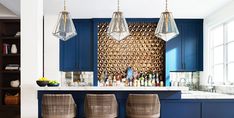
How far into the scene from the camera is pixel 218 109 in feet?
13.9

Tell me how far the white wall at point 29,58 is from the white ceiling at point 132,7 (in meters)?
1.19

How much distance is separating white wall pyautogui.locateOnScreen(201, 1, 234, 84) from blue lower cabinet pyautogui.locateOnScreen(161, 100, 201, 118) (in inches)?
83.6

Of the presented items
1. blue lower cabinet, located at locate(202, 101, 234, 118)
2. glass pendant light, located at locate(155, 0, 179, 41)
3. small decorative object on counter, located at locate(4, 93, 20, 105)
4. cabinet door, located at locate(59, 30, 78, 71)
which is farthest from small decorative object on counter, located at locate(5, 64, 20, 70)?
blue lower cabinet, located at locate(202, 101, 234, 118)

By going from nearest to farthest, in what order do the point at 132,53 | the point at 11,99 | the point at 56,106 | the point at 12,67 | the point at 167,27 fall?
1. the point at 56,106
2. the point at 167,27
3. the point at 11,99
4. the point at 12,67
5. the point at 132,53

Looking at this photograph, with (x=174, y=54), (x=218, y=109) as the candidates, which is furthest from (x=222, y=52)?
(x=218, y=109)

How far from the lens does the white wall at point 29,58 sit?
409 cm

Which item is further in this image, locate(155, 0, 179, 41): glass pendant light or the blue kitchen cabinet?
the blue kitchen cabinet

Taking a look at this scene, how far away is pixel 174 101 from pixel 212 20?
2940mm

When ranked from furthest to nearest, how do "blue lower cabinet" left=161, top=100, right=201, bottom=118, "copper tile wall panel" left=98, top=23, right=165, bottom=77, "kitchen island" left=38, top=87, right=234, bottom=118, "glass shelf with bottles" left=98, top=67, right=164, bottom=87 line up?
"copper tile wall panel" left=98, top=23, right=165, bottom=77 < "glass shelf with bottles" left=98, top=67, right=164, bottom=87 < "blue lower cabinet" left=161, top=100, right=201, bottom=118 < "kitchen island" left=38, top=87, right=234, bottom=118

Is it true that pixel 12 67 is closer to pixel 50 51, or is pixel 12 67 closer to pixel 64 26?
pixel 50 51

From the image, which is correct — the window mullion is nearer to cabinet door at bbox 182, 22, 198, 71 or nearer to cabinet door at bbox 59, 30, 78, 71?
cabinet door at bbox 182, 22, 198, 71

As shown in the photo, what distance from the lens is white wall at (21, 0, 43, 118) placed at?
4.09 meters

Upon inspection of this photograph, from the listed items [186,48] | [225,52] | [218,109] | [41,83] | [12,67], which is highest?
[186,48]

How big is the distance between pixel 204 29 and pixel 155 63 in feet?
4.85
